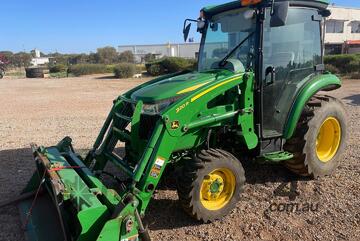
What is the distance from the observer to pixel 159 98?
4109 millimetres

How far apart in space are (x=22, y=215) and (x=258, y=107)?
10.3 feet

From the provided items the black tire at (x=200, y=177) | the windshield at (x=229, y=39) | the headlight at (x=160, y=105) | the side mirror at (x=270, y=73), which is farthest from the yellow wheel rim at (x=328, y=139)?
the headlight at (x=160, y=105)

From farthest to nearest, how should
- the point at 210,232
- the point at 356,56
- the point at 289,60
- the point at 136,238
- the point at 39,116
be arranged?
the point at 356,56 < the point at 39,116 < the point at 289,60 < the point at 210,232 < the point at 136,238

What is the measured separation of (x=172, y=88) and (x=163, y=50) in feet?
201

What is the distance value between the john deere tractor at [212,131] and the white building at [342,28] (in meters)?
A: 43.9

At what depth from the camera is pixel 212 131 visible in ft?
14.4

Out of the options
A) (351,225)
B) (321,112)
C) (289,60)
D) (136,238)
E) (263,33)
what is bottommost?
(351,225)

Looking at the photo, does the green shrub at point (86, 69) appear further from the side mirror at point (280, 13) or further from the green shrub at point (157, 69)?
the side mirror at point (280, 13)

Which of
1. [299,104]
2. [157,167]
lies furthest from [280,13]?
[157,167]

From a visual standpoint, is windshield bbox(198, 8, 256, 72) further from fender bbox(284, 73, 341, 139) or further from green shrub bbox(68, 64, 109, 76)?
green shrub bbox(68, 64, 109, 76)

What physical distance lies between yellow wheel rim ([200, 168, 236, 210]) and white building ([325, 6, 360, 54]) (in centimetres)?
4523

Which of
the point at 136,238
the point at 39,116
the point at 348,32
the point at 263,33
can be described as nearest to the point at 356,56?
the point at 39,116

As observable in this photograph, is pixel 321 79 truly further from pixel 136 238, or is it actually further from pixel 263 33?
pixel 136 238

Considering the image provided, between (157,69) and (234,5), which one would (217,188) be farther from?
(157,69)
